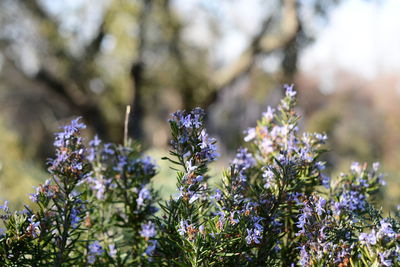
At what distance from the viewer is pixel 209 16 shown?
52.0 ft

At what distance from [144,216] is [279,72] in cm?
1313

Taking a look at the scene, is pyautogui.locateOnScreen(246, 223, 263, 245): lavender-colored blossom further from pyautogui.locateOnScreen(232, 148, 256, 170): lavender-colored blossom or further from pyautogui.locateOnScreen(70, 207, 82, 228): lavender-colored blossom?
pyautogui.locateOnScreen(70, 207, 82, 228): lavender-colored blossom

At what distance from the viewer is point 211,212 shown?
5.07ft

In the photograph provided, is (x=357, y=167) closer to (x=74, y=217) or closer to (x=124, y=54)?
(x=74, y=217)

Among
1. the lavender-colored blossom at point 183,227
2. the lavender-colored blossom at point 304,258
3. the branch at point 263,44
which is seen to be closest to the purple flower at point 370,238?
the lavender-colored blossom at point 304,258

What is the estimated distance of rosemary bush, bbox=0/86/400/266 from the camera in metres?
1.24

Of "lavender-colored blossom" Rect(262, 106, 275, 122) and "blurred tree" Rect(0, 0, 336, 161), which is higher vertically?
"blurred tree" Rect(0, 0, 336, 161)

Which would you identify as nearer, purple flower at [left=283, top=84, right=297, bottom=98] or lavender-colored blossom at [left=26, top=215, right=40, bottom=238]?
lavender-colored blossom at [left=26, top=215, right=40, bottom=238]

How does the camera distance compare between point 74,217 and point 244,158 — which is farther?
point 244,158

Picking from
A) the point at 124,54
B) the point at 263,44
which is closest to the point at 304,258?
the point at 263,44

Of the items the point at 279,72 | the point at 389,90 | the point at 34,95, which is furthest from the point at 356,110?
the point at 34,95

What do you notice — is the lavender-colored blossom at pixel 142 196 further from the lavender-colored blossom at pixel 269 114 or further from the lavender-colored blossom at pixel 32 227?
the lavender-colored blossom at pixel 269 114

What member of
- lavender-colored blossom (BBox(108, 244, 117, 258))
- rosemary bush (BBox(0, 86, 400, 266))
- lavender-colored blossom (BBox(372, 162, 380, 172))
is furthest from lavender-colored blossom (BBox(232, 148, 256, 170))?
lavender-colored blossom (BBox(108, 244, 117, 258))

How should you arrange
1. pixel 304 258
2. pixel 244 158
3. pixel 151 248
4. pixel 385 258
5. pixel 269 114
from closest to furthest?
pixel 385 258
pixel 304 258
pixel 151 248
pixel 244 158
pixel 269 114
